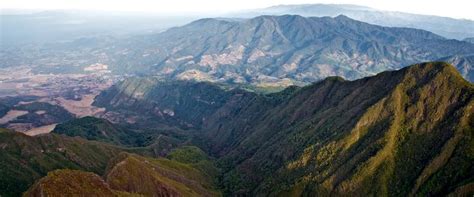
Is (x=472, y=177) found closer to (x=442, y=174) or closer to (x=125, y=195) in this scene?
(x=442, y=174)

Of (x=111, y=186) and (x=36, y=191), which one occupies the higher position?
(x=36, y=191)

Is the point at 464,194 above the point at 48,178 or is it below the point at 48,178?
below

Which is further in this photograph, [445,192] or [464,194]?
[445,192]

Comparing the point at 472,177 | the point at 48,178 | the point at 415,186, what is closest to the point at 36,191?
the point at 48,178

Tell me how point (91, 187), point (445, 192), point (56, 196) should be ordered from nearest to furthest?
point (56, 196), point (91, 187), point (445, 192)

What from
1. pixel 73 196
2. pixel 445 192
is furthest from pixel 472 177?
pixel 73 196

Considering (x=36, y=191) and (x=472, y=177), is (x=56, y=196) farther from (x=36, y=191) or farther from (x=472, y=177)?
(x=472, y=177)

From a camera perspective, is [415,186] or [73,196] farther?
[415,186]

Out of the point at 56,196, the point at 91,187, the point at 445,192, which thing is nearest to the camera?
the point at 56,196
